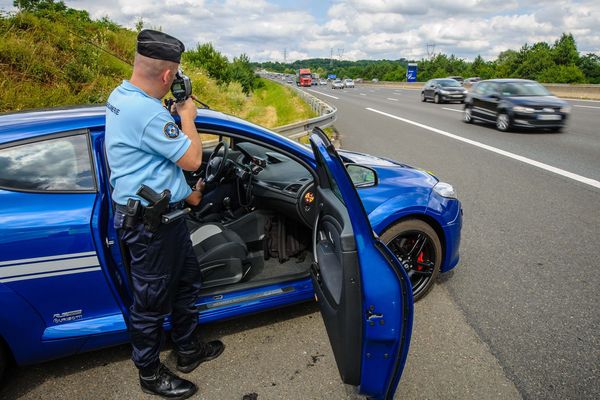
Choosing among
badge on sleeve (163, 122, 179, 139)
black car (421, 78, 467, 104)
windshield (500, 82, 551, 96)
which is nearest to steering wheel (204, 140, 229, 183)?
badge on sleeve (163, 122, 179, 139)

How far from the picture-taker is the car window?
2152 millimetres

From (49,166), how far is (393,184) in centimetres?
223

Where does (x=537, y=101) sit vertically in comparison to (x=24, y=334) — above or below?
above

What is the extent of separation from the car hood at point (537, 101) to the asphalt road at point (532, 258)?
6.95 ft

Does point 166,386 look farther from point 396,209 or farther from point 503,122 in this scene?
point 503,122

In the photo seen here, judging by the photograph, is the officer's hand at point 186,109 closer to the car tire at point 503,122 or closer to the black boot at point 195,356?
the black boot at point 195,356

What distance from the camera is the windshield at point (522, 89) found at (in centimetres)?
1161

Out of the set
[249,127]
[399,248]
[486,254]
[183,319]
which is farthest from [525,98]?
[183,319]

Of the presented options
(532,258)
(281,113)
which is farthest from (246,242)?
(281,113)

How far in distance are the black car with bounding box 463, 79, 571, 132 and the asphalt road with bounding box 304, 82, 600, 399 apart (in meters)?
1.83

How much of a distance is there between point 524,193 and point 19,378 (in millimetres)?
6112

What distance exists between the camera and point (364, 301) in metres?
1.69

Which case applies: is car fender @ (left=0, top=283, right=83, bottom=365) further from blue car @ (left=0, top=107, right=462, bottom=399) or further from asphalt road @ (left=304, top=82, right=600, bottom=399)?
asphalt road @ (left=304, top=82, right=600, bottom=399)

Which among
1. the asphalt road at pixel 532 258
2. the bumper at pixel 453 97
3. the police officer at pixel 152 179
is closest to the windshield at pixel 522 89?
the asphalt road at pixel 532 258
